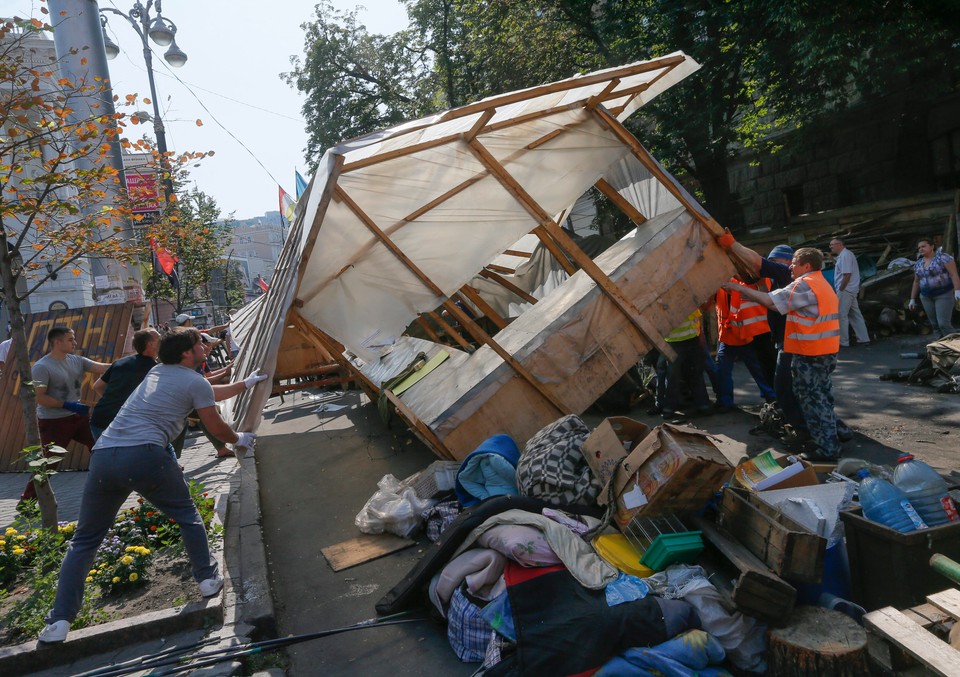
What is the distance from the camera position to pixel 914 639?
225 cm

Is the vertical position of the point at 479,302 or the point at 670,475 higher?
the point at 479,302

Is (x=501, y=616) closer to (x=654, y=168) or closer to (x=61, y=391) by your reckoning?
(x=654, y=168)

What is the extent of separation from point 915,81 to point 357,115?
1515cm

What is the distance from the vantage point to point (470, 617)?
3.33 metres

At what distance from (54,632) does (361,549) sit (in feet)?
6.48

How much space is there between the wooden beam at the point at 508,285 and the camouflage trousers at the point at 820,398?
4.32 m

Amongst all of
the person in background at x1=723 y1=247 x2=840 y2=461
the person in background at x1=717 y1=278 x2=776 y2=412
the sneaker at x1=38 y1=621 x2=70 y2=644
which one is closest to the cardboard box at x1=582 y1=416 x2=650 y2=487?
the person in background at x1=723 y1=247 x2=840 y2=461

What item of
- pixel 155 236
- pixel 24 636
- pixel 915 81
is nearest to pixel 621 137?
pixel 155 236

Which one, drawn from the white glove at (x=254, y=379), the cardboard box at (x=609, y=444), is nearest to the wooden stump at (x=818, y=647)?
the cardboard box at (x=609, y=444)

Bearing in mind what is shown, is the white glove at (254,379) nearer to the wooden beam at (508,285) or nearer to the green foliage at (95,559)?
the green foliage at (95,559)

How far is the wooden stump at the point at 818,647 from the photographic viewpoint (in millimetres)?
2668

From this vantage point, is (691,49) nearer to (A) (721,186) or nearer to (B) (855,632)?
(A) (721,186)

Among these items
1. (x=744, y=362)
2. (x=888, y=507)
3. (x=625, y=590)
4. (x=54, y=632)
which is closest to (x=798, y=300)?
(x=744, y=362)

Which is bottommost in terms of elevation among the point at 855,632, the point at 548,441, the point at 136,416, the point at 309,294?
the point at 855,632
